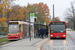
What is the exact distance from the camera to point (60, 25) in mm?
24219

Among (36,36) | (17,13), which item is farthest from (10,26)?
(17,13)

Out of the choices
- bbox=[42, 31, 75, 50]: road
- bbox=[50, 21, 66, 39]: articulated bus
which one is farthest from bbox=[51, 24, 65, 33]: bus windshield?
bbox=[42, 31, 75, 50]: road

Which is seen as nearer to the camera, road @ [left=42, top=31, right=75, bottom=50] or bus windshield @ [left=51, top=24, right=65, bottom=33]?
road @ [left=42, top=31, right=75, bottom=50]

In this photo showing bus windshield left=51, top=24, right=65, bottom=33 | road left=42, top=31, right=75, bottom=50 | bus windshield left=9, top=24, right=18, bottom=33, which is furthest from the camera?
bus windshield left=51, top=24, right=65, bottom=33

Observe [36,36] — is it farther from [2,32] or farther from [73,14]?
[73,14]

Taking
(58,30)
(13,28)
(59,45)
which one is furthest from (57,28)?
(59,45)

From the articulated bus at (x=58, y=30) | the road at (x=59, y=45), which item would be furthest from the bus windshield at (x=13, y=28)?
the road at (x=59, y=45)

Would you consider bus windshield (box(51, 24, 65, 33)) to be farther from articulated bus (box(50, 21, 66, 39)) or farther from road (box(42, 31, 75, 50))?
road (box(42, 31, 75, 50))

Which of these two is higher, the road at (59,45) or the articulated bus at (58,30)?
the articulated bus at (58,30)

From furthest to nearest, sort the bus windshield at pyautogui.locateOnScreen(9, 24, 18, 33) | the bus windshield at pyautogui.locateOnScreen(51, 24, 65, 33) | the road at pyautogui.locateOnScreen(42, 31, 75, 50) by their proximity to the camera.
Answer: the bus windshield at pyautogui.locateOnScreen(51, 24, 65, 33), the bus windshield at pyautogui.locateOnScreen(9, 24, 18, 33), the road at pyautogui.locateOnScreen(42, 31, 75, 50)

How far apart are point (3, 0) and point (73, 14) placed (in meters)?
55.5

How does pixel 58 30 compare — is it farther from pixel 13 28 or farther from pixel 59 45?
pixel 59 45

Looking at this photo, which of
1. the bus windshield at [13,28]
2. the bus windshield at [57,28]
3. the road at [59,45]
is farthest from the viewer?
the bus windshield at [57,28]

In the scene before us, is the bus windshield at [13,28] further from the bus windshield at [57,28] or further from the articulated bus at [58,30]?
the bus windshield at [57,28]
